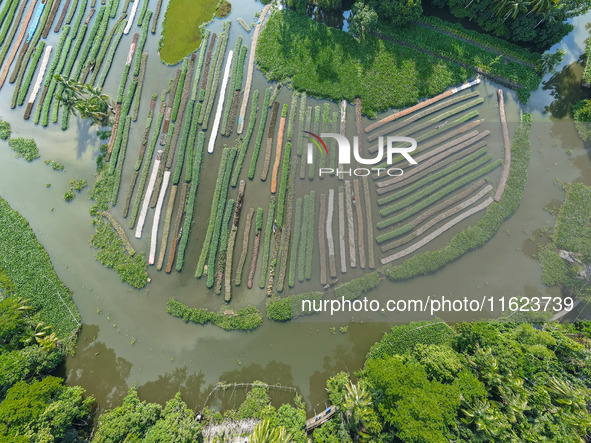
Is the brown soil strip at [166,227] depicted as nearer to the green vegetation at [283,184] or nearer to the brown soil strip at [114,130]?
the brown soil strip at [114,130]

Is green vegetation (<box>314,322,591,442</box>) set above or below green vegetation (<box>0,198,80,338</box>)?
below

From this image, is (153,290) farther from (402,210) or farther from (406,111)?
(406,111)

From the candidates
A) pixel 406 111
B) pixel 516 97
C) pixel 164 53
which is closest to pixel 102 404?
pixel 164 53

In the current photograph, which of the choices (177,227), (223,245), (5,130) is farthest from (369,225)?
(5,130)

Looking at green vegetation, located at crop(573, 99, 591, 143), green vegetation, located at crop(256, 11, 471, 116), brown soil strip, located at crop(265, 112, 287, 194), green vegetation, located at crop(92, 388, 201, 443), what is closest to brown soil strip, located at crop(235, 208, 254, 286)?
brown soil strip, located at crop(265, 112, 287, 194)

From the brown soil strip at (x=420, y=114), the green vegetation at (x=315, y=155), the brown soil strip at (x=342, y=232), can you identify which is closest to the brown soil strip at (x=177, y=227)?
the green vegetation at (x=315, y=155)

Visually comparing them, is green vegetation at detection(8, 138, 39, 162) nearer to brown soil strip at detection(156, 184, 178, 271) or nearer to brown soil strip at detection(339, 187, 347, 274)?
brown soil strip at detection(156, 184, 178, 271)
